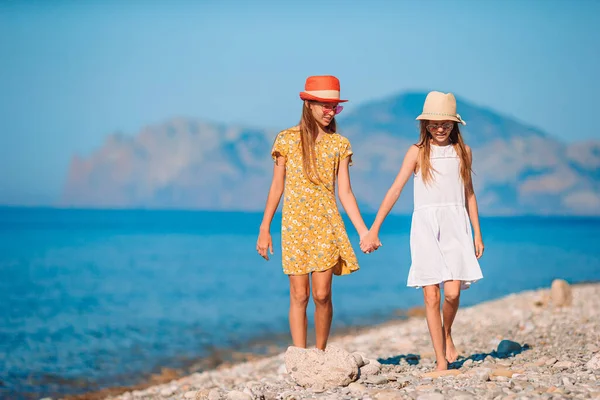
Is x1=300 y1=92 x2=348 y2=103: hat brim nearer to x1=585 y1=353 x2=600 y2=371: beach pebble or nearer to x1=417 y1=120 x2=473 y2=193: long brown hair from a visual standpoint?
x1=417 y1=120 x2=473 y2=193: long brown hair

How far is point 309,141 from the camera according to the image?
19.9 ft

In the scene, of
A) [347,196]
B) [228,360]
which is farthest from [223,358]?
[347,196]

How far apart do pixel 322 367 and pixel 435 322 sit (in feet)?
3.29

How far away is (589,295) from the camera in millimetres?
14016

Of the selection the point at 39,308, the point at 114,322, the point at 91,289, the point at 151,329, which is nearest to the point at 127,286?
the point at 91,289

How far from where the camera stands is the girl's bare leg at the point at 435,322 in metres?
6.06

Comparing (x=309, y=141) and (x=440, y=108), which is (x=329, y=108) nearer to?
(x=309, y=141)

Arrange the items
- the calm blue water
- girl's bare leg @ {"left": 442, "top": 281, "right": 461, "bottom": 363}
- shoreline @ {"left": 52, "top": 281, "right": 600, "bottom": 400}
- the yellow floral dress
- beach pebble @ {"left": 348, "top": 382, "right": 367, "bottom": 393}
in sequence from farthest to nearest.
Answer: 1. the calm blue water
2. shoreline @ {"left": 52, "top": 281, "right": 600, "bottom": 400}
3. girl's bare leg @ {"left": 442, "top": 281, "right": 461, "bottom": 363}
4. the yellow floral dress
5. beach pebble @ {"left": 348, "top": 382, "right": 367, "bottom": 393}

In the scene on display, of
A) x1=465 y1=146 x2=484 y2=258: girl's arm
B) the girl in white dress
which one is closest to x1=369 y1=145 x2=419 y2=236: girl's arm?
the girl in white dress

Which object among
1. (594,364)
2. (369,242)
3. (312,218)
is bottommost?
(594,364)

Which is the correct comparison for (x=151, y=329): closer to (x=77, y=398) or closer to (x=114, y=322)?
(x=114, y=322)

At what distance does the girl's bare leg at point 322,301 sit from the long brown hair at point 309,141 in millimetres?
742

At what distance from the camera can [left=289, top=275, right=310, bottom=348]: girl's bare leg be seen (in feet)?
20.0

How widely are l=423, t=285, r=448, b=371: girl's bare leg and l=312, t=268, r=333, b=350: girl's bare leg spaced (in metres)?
0.77
